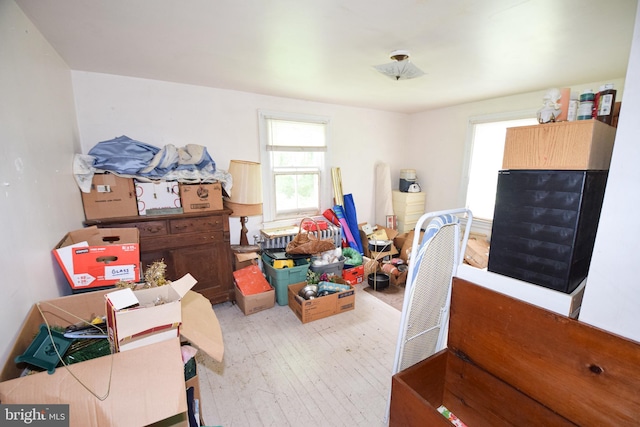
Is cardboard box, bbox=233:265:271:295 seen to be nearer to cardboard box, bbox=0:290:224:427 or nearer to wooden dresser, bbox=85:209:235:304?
wooden dresser, bbox=85:209:235:304

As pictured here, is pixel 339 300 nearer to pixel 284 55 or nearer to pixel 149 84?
pixel 284 55

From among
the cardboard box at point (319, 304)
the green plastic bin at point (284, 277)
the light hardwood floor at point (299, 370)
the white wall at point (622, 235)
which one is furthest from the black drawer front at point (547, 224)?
the green plastic bin at point (284, 277)

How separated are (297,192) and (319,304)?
65.9 inches

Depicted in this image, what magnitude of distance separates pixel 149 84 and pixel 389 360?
345 cm

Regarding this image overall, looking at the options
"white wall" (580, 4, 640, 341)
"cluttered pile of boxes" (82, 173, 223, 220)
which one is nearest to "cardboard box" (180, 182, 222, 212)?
"cluttered pile of boxes" (82, 173, 223, 220)

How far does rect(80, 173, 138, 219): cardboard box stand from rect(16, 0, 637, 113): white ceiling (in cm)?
98

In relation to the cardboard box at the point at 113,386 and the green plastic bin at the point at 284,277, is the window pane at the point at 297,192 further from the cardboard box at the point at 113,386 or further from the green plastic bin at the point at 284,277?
the cardboard box at the point at 113,386

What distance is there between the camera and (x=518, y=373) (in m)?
1.10

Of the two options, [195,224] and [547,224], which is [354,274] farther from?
[547,224]

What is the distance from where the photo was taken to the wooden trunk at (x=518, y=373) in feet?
2.86

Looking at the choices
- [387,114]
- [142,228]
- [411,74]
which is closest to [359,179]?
[387,114]

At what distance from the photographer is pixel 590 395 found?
0.92 metres

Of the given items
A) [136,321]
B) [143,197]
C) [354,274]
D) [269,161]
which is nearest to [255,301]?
[354,274]

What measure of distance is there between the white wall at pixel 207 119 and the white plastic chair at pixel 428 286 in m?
2.50
